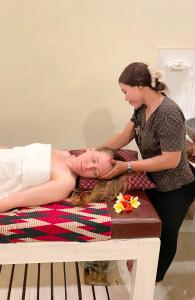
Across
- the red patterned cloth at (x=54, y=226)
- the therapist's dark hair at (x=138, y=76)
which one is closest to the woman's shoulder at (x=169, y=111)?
the therapist's dark hair at (x=138, y=76)

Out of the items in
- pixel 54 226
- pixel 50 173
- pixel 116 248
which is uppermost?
pixel 50 173

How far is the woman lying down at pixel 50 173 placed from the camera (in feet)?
5.52

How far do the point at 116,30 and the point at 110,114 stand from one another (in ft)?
1.82

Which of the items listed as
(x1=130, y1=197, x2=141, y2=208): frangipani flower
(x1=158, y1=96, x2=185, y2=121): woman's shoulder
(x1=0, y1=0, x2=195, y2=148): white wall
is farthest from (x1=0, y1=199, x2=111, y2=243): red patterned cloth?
(x1=0, y1=0, x2=195, y2=148): white wall

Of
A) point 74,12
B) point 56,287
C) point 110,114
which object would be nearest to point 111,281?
point 56,287

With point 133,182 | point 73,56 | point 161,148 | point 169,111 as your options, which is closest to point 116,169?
point 133,182

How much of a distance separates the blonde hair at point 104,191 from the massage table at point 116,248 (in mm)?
116

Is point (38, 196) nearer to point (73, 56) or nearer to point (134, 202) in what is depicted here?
point (134, 202)

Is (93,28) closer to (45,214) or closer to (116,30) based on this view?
(116,30)

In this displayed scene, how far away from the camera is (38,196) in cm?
162

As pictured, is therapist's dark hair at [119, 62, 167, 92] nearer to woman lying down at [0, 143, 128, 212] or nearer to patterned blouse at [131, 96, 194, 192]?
patterned blouse at [131, 96, 194, 192]

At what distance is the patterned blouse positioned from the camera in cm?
A: 167

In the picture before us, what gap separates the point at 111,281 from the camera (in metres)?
2.10

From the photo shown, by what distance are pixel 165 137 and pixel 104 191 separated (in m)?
0.39
